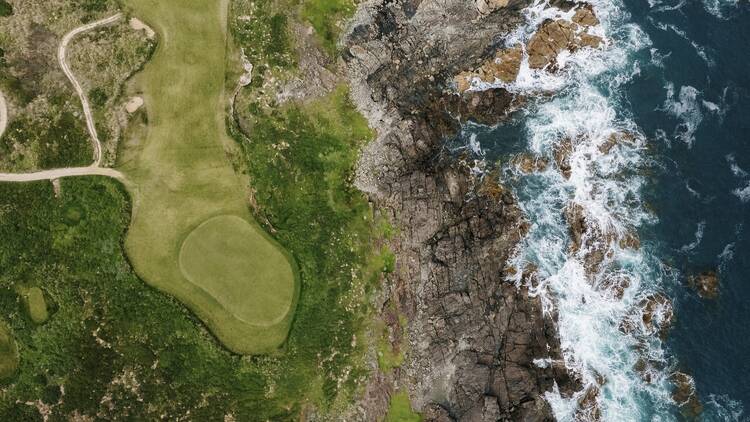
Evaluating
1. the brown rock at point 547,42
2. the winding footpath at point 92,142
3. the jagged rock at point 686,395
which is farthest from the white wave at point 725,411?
the winding footpath at point 92,142

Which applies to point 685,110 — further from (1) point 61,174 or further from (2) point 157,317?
(1) point 61,174

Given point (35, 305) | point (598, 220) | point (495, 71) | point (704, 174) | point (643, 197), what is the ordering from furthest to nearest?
1. point (495, 71)
2. point (704, 174)
3. point (643, 197)
4. point (598, 220)
5. point (35, 305)

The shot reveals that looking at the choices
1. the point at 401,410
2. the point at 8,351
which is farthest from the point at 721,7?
the point at 8,351

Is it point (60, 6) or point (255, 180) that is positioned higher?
point (60, 6)

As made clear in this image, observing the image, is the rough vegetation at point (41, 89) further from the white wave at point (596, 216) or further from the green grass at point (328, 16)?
the white wave at point (596, 216)

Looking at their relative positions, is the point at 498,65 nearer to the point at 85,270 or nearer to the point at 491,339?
the point at 491,339

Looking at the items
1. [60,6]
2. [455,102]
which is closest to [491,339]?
[455,102]
